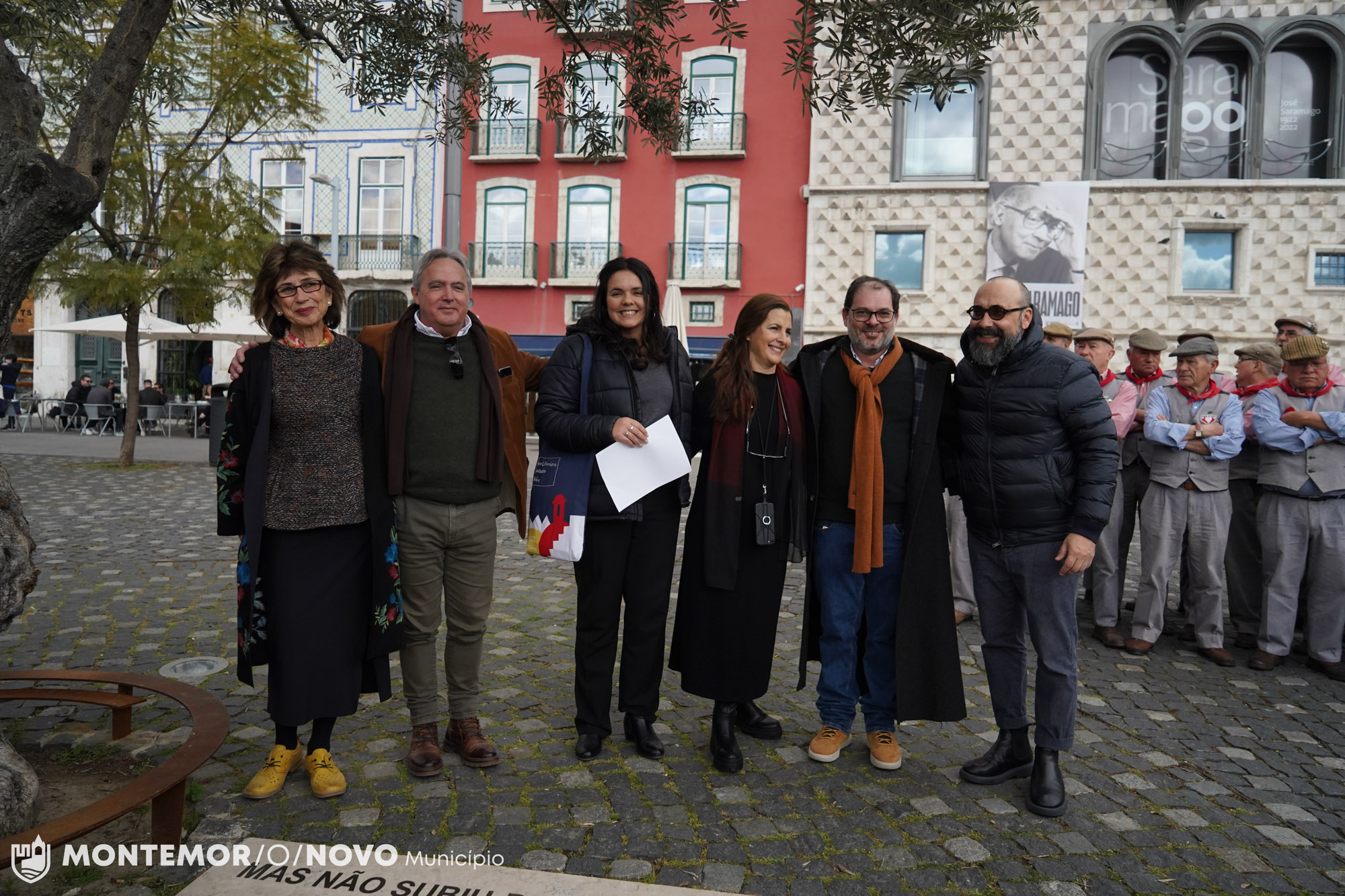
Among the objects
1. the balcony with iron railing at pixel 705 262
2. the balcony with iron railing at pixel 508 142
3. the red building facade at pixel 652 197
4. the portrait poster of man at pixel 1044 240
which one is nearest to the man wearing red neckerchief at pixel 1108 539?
the portrait poster of man at pixel 1044 240

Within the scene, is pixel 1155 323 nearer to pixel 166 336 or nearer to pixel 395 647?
pixel 395 647

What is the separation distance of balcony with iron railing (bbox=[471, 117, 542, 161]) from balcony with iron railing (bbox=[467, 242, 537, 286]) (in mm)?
2145

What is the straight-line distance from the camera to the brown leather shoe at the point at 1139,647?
5.72m

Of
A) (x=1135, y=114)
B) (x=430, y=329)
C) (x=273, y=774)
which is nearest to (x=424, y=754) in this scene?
(x=273, y=774)

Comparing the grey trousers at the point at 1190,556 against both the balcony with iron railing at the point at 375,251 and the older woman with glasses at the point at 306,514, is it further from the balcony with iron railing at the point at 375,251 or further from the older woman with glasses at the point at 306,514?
the balcony with iron railing at the point at 375,251

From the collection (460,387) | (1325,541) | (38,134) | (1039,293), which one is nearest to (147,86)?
(38,134)

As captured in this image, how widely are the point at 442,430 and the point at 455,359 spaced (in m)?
0.29

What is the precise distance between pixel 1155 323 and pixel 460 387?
1983cm

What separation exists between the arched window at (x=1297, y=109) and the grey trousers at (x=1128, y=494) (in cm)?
1733

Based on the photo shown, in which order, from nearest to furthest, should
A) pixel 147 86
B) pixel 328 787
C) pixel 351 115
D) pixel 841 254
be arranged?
pixel 328 787 < pixel 147 86 < pixel 841 254 < pixel 351 115

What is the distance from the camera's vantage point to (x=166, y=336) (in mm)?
19656

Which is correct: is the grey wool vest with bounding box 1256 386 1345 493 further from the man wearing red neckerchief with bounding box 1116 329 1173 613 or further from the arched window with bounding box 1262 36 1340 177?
the arched window with bounding box 1262 36 1340 177

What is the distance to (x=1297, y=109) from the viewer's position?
63.5ft

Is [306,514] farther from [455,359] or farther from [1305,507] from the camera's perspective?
[1305,507]
